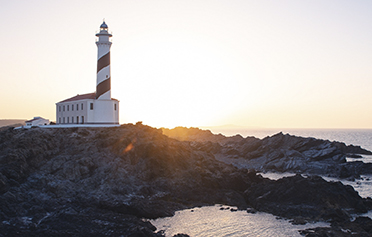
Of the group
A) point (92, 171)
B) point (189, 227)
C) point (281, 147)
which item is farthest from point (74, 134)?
point (281, 147)

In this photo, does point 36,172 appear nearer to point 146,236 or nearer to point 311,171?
point 146,236

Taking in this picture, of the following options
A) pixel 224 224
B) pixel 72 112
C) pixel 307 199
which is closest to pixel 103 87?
pixel 72 112

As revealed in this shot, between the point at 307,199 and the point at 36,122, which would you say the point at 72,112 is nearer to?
the point at 36,122

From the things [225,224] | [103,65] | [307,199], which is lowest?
[225,224]

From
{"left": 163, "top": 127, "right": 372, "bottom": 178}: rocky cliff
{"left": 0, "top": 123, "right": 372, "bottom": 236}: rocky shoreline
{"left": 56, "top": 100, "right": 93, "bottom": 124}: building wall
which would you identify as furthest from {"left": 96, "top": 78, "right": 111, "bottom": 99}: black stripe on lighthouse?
{"left": 163, "top": 127, "right": 372, "bottom": 178}: rocky cliff

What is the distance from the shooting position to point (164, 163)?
30609 mm

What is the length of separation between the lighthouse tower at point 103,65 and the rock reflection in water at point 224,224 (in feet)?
66.1

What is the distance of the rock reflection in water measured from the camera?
21047mm

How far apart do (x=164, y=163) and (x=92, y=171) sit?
6.05m

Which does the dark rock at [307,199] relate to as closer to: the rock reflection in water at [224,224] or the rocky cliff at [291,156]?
the rock reflection in water at [224,224]

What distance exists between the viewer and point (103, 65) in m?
39.6

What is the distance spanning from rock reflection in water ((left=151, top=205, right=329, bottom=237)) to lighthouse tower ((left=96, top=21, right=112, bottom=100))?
2014cm

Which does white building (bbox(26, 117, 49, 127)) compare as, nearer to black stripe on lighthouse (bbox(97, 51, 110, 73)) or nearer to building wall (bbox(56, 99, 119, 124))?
building wall (bbox(56, 99, 119, 124))

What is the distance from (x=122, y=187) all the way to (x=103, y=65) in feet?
56.6
